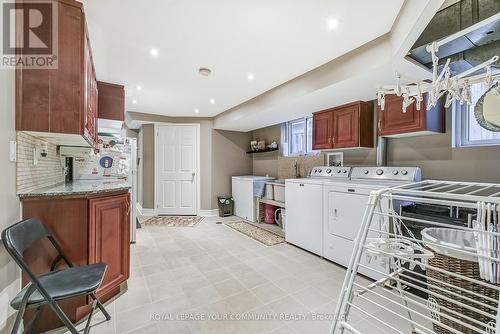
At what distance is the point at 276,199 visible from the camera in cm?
444

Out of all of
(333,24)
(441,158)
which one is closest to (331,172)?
(441,158)

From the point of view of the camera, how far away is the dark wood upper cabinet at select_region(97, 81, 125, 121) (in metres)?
3.09

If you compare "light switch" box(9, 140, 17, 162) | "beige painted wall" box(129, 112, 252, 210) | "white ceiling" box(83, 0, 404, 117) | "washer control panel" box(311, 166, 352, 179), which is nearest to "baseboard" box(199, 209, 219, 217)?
"beige painted wall" box(129, 112, 252, 210)

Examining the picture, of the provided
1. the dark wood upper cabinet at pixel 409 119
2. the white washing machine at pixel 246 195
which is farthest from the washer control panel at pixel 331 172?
the white washing machine at pixel 246 195

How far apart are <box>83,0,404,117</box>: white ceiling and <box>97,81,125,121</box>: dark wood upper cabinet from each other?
0.11 meters

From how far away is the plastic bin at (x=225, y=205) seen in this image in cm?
541

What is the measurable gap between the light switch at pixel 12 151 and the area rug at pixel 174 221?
334cm

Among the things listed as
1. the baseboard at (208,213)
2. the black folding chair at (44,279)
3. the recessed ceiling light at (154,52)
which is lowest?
the baseboard at (208,213)

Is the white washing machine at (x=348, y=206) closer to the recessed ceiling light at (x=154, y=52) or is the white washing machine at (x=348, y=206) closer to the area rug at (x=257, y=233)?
the area rug at (x=257, y=233)

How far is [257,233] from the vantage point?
4.07m

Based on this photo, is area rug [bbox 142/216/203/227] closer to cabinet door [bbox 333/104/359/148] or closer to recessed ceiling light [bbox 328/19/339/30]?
cabinet door [bbox 333/104/359/148]

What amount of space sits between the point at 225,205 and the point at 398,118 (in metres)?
3.84

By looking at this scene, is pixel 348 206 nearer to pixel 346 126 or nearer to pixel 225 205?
pixel 346 126

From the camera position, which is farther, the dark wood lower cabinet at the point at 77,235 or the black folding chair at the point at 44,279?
the dark wood lower cabinet at the point at 77,235
